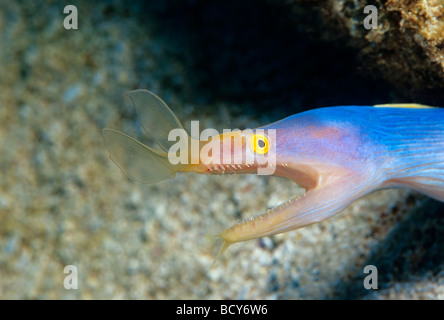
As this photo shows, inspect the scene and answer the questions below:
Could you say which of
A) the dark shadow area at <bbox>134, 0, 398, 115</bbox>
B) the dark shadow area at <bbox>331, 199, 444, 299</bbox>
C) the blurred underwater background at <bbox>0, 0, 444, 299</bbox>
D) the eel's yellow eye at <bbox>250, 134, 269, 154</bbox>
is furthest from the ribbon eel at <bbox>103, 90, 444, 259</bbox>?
the dark shadow area at <bbox>134, 0, 398, 115</bbox>

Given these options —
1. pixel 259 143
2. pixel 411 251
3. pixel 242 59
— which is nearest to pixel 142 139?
pixel 242 59

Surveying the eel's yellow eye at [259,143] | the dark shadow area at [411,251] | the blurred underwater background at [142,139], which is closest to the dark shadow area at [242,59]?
the blurred underwater background at [142,139]

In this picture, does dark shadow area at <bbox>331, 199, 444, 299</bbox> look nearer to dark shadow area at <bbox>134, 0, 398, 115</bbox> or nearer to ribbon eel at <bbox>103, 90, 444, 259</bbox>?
ribbon eel at <bbox>103, 90, 444, 259</bbox>

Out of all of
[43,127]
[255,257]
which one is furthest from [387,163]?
[43,127]

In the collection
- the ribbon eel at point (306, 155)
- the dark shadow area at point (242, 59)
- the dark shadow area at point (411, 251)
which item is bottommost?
the dark shadow area at point (411, 251)

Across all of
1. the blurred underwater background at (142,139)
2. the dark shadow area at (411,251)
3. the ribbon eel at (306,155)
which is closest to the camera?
the ribbon eel at (306,155)

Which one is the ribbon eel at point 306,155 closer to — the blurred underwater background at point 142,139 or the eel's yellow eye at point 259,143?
the eel's yellow eye at point 259,143
